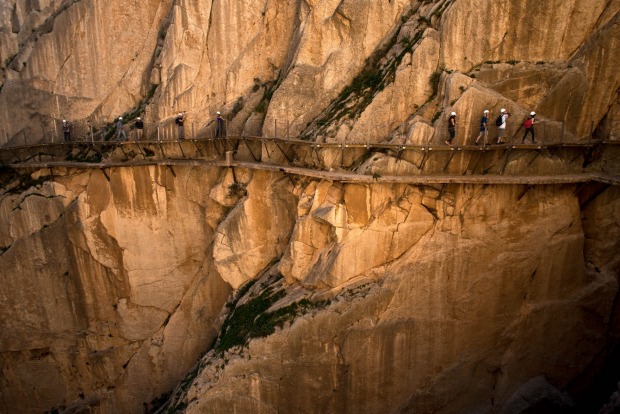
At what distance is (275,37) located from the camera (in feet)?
58.0

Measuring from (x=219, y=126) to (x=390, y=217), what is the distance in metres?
7.65

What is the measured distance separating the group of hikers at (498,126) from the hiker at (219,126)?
8301 mm

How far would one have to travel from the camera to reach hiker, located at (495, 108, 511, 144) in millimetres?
12695

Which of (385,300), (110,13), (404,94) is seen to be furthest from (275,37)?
(385,300)

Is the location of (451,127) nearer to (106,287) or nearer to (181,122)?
(181,122)

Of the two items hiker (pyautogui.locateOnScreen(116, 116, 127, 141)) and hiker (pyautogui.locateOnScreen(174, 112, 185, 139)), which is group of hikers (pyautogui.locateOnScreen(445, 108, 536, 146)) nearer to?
hiker (pyautogui.locateOnScreen(174, 112, 185, 139))

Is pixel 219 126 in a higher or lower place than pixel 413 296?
higher

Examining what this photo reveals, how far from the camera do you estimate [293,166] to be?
15359 millimetres

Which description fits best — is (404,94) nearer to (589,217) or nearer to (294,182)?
(294,182)

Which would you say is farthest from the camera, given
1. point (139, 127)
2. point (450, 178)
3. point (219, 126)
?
point (139, 127)

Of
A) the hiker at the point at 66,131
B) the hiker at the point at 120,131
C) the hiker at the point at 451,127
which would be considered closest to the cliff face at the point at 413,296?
the hiker at the point at 451,127

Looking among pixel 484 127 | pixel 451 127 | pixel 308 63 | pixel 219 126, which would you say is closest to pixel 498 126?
pixel 484 127

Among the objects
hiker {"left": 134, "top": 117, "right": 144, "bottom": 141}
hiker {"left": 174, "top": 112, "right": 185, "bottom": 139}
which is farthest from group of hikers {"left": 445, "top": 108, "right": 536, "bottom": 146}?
hiker {"left": 134, "top": 117, "right": 144, "bottom": 141}

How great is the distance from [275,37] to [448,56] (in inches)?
273
